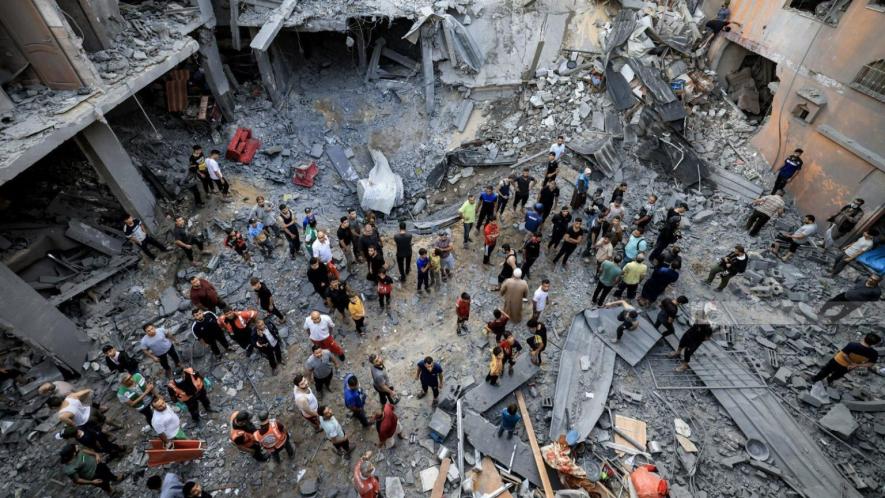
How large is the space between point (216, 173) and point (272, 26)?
519cm

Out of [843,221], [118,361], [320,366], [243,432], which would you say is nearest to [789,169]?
[843,221]

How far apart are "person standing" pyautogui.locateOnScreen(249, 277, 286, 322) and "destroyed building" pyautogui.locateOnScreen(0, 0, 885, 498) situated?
0.37 metres

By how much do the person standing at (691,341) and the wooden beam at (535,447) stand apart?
3.01m

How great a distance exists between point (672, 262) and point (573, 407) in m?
3.40

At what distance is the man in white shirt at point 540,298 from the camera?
7513 mm

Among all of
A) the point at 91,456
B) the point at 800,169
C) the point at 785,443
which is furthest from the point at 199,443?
the point at 800,169

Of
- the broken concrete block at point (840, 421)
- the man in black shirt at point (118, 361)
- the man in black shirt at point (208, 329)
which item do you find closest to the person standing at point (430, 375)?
the man in black shirt at point (208, 329)

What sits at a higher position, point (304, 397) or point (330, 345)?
point (304, 397)

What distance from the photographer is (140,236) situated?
29.3 feet

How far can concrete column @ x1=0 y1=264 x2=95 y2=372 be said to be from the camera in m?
6.97

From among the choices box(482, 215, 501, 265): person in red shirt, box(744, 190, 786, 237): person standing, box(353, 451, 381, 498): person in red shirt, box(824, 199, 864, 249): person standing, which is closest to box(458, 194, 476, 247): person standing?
box(482, 215, 501, 265): person in red shirt

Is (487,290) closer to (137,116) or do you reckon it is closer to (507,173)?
(507,173)

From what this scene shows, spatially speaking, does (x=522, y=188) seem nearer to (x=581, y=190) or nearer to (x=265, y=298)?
(x=581, y=190)

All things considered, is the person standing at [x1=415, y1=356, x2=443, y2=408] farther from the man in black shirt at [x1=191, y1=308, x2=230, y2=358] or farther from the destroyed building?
the man in black shirt at [x1=191, y1=308, x2=230, y2=358]
